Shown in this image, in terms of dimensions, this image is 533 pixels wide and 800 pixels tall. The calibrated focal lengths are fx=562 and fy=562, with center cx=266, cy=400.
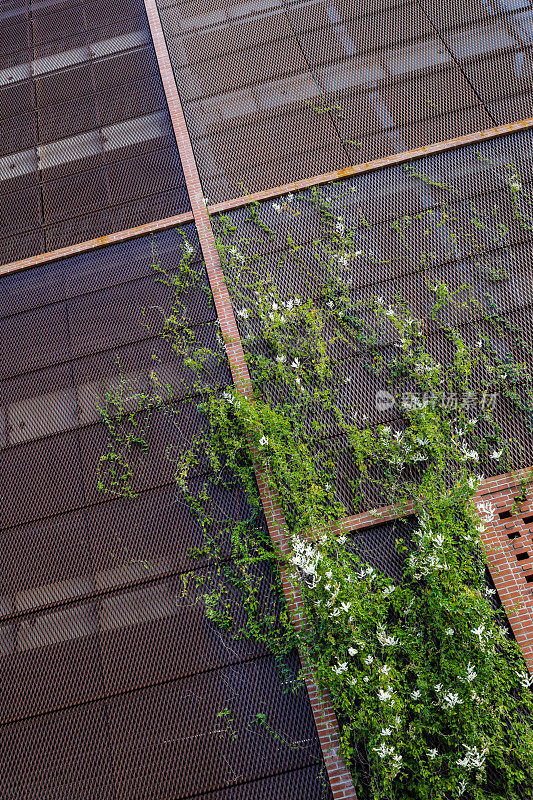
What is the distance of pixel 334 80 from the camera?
30.6 feet

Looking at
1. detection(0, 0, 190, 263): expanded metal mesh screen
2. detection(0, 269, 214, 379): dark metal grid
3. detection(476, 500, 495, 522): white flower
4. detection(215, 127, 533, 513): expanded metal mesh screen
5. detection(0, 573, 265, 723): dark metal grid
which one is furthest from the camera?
detection(0, 0, 190, 263): expanded metal mesh screen

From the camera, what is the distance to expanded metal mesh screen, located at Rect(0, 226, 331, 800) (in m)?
6.27

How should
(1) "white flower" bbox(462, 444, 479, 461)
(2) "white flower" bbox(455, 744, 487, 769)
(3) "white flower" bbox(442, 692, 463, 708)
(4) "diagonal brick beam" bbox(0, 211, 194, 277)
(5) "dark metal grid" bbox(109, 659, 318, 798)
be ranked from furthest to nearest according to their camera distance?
(4) "diagonal brick beam" bbox(0, 211, 194, 277)
(1) "white flower" bbox(462, 444, 479, 461)
(5) "dark metal grid" bbox(109, 659, 318, 798)
(3) "white flower" bbox(442, 692, 463, 708)
(2) "white flower" bbox(455, 744, 487, 769)

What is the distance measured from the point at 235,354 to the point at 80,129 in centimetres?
531

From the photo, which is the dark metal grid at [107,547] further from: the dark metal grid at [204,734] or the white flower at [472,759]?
the white flower at [472,759]

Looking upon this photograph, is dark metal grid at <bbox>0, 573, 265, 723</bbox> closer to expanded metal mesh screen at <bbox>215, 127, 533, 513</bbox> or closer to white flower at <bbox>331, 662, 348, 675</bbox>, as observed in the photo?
white flower at <bbox>331, 662, 348, 675</bbox>

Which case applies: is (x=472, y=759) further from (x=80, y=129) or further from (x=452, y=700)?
(x=80, y=129)

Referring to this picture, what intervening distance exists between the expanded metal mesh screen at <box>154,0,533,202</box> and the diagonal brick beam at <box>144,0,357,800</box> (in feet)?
0.67

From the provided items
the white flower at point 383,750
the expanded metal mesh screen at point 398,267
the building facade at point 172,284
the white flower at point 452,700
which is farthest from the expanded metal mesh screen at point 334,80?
the white flower at point 383,750

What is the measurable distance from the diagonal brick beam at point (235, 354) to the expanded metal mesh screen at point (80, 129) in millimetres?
194

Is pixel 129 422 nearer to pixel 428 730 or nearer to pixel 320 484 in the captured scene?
pixel 320 484

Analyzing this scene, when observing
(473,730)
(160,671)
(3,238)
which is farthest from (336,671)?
(3,238)

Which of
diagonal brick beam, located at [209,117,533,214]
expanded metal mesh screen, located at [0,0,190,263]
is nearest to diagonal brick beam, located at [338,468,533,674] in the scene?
diagonal brick beam, located at [209,117,533,214]

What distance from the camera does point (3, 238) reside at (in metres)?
9.15
